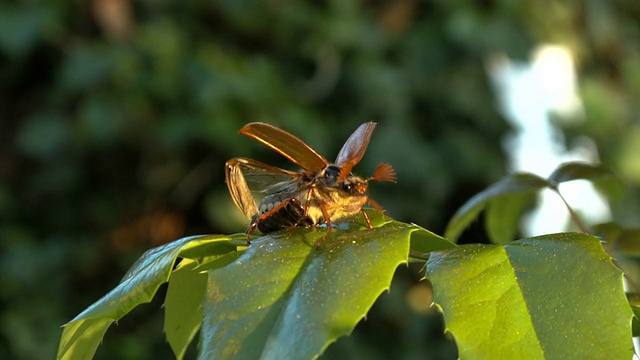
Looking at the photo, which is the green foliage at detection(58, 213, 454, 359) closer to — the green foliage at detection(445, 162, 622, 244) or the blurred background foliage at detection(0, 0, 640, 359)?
the green foliage at detection(445, 162, 622, 244)

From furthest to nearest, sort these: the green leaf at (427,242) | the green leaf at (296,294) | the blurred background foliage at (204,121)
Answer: the blurred background foliage at (204,121) < the green leaf at (427,242) < the green leaf at (296,294)

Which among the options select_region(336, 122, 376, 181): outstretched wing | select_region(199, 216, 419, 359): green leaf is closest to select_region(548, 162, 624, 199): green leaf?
select_region(336, 122, 376, 181): outstretched wing

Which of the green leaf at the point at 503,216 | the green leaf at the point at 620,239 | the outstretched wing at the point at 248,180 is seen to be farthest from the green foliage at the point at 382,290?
the green leaf at the point at 503,216

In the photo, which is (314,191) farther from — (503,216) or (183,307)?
(503,216)

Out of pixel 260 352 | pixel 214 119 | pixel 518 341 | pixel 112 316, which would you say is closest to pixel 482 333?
pixel 518 341

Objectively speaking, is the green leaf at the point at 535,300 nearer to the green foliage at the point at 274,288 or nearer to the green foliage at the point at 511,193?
the green foliage at the point at 274,288

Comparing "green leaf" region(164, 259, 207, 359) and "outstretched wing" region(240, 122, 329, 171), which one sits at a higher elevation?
"outstretched wing" region(240, 122, 329, 171)
